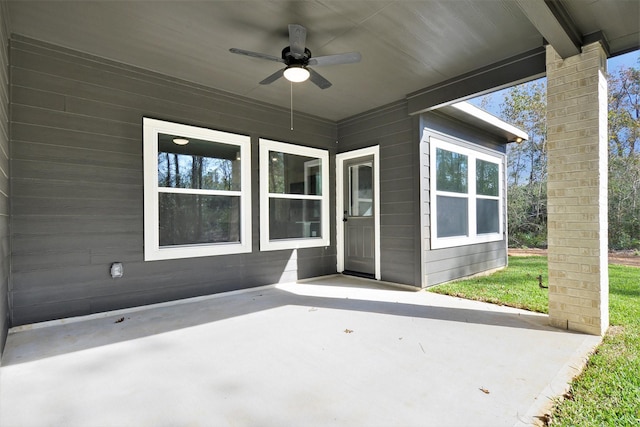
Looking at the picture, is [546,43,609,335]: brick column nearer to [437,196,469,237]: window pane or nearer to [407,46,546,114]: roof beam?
[407,46,546,114]: roof beam

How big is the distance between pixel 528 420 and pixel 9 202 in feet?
14.1

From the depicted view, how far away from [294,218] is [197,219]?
157 cm

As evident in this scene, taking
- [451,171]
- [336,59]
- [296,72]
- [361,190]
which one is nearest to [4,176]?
[296,72]

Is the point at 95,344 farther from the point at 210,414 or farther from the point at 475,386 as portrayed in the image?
the point at 475,386

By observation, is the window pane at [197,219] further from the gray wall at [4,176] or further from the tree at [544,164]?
the tree at [544,164]

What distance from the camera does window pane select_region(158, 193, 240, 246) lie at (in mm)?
3811

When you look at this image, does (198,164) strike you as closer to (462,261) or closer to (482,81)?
(482,81)

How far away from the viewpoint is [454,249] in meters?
5.14

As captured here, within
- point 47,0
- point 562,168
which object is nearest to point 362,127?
point 562,168

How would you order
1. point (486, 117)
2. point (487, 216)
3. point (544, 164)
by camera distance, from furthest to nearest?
1. point (544, 164)
2. point (487, 216)
3. point (486, 117)

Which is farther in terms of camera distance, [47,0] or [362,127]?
[362,127]

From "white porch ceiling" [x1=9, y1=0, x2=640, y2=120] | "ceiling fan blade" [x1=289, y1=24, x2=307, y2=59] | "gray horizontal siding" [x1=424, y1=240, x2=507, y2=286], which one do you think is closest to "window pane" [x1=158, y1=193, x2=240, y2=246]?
"white porch ceiling" [x1=9, y1=0, x2=640, y2=120]

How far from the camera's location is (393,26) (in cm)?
283

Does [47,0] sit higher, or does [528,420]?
[47,0]
